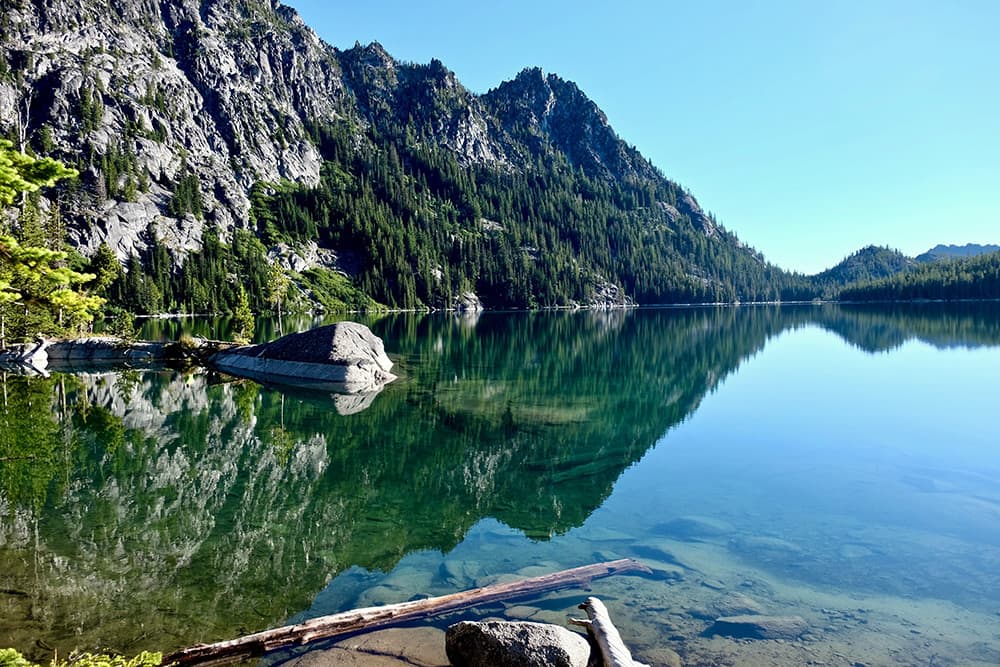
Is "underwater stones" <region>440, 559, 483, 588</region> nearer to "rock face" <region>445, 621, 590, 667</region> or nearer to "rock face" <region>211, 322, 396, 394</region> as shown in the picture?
"rock face" <region>445, 621, 590, 667</region>

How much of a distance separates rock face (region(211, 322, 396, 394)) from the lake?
3.93m

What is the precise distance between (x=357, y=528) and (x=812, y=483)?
53.7 feet

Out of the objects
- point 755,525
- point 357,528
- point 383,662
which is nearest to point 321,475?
point 357,528

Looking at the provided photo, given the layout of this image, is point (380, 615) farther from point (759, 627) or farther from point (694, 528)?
point (694, 528)

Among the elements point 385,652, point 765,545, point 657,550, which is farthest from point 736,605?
point 385,652

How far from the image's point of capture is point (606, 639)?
866 centimetres

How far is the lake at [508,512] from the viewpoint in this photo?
442 inches

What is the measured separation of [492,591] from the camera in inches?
472

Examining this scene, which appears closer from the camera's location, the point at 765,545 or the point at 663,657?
the point at 663,657

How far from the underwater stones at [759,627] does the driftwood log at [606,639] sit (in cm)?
300

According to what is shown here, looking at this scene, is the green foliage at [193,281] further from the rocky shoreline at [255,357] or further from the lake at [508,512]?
the lake at [508,512]

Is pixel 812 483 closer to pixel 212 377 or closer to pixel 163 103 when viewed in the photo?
pixel 212 377

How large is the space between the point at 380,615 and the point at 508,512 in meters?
7.11

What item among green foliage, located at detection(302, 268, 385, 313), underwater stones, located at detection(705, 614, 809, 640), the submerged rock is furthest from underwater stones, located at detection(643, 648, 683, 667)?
green foliage, located at detection(302, 268, 385, 313)
